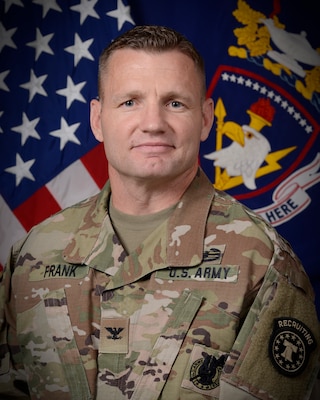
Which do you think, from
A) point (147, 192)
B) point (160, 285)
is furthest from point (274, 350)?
point (147, 192)

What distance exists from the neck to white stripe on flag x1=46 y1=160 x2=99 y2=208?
109 centimetres

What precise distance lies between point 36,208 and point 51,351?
4.01 ft

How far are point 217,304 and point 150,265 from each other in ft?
A: 0.69

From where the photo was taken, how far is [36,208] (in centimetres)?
292

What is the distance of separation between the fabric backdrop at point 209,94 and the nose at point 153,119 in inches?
51.2

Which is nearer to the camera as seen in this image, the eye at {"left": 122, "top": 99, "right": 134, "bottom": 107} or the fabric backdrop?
the eye at {"left": 122, "top": 99, "right": 134, "bottom": 107}

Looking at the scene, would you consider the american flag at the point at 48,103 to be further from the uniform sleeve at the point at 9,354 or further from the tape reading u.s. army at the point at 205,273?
the tape reading u.s. army at the point at 205,273

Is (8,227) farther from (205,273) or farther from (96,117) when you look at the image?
(205,273)

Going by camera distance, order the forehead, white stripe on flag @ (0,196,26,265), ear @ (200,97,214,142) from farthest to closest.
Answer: white stripe on flag @ (0,196,26,265) → ear @ (200,97,214,142) → the forehead

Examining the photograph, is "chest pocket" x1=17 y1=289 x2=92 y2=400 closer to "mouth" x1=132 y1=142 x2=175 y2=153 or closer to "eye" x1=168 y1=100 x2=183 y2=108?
"mouth" x1=132 y1=142 x2=175 y2=153

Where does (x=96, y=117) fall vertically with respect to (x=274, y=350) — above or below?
above

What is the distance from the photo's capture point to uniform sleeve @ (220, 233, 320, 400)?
62.4 inches

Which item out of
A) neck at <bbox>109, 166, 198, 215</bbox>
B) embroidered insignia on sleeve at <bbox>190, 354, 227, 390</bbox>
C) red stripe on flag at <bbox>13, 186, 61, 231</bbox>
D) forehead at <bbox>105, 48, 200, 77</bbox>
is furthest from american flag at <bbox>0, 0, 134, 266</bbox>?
embroidered insignia on sleeve at <bbox>190, 354, 227, 390</bbox>

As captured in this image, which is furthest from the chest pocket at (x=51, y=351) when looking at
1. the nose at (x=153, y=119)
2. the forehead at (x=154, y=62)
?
the forehead at (x=154, y=62)
